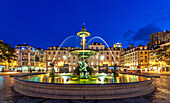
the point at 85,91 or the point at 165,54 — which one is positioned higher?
the point at 165,54

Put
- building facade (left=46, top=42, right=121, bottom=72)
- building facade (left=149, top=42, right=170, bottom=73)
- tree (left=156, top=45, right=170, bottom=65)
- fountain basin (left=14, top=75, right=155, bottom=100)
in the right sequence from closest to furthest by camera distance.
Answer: fountain basin (left=14, top=75, right=155, bottom=100) → tree (left=156, top=45, right=170, bottom=65) → building facade (left=149, top=42, right=170, bottom=73) → building facade (left=46, top=42, right=121, bottom=72)

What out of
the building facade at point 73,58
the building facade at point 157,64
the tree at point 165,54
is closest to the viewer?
the tree at point 165,54

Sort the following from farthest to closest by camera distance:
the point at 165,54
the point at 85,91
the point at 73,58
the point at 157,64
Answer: the point at 73,58
the point at 157,64
the point at 165,54
the point at 85,91

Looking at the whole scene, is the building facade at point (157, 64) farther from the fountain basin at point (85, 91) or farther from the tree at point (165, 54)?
the fountain basin at point (85, 91)

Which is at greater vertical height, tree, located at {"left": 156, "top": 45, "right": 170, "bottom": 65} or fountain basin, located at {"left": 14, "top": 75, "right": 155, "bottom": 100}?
tree, located at {"left": 156, "top": 45, "right": 170, "bottom": 65}

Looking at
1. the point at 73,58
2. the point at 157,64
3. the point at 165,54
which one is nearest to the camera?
the point at 165,54

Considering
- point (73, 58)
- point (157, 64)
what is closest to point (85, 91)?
point (73, 58)

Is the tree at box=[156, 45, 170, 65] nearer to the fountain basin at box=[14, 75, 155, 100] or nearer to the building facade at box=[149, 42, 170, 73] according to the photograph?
the building facade at box=[149, 42, 170, 73]

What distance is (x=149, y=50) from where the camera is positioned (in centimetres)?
6875

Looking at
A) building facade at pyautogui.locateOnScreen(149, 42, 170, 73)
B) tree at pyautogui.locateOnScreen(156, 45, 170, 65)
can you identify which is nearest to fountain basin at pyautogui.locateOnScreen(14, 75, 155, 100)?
tree at pyautogui.locateOnScreen(156, 45, 170, 65)

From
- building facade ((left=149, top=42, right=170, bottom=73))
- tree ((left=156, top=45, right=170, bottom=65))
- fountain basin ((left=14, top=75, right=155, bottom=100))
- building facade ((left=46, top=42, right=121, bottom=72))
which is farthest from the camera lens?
building facade ((left=46, top=42, right=121, bottom=72))

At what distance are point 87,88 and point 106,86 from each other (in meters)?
1.09

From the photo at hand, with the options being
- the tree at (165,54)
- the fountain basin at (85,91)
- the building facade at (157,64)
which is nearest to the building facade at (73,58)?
the building facade at (157,64)

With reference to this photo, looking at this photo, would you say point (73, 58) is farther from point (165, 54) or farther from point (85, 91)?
point (85, 91)
